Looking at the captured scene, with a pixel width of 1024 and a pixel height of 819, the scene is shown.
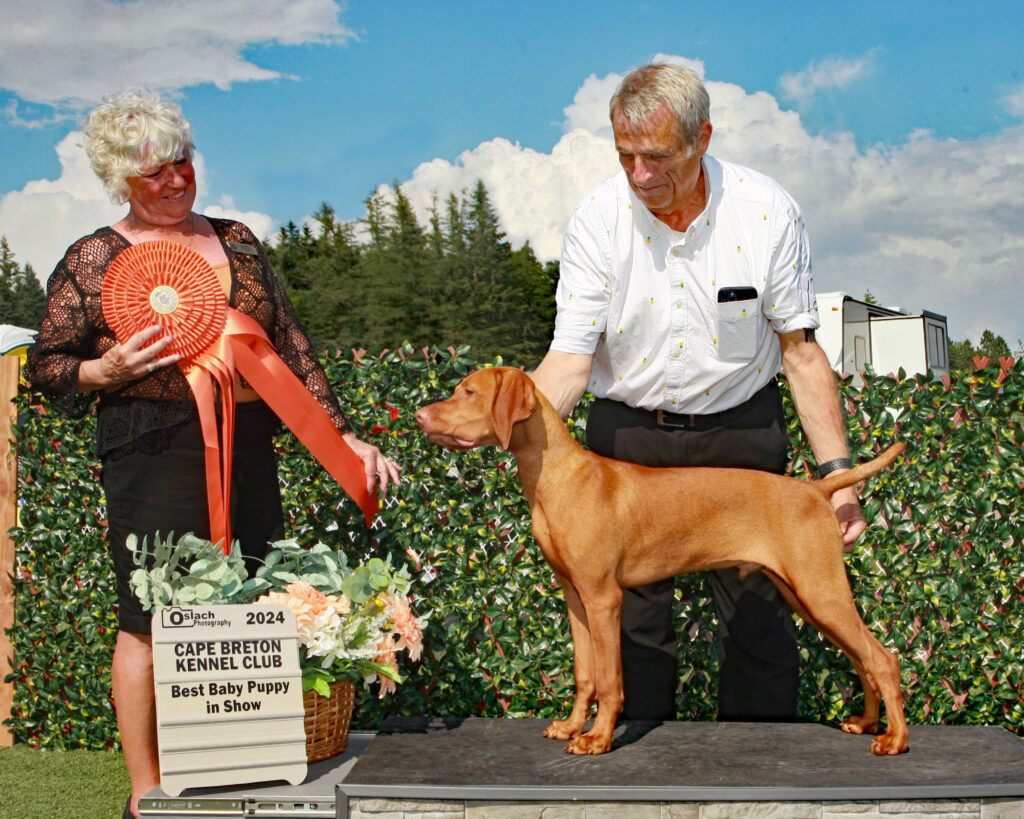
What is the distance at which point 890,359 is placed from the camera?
21.4m

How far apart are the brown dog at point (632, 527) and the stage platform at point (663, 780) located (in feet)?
0.59

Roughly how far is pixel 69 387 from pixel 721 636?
254 cm

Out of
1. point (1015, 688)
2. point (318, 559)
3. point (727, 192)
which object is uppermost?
point (727, 192)

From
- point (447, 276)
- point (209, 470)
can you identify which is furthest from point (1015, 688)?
point (447, 276)

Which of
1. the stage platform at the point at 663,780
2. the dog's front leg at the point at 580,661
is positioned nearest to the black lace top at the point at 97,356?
the stage platform at the point at 663,780

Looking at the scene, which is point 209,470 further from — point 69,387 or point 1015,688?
point 1015,688

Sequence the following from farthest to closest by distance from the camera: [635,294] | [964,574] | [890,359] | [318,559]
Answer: [890,359], [964,574], [318,559], [635,294]

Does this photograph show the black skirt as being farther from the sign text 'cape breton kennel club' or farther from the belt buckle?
the belt buckle

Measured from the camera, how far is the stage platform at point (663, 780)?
2.70 m

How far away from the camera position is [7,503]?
188 inches

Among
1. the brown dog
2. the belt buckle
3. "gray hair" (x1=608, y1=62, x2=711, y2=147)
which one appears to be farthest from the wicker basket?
"gray hair" (x1=608, y1=62, x2=711, y2=147)

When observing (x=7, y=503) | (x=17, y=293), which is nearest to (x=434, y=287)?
(x=17, y=293)

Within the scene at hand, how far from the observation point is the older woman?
293cm

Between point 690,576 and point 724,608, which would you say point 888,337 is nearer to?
point 690,576
